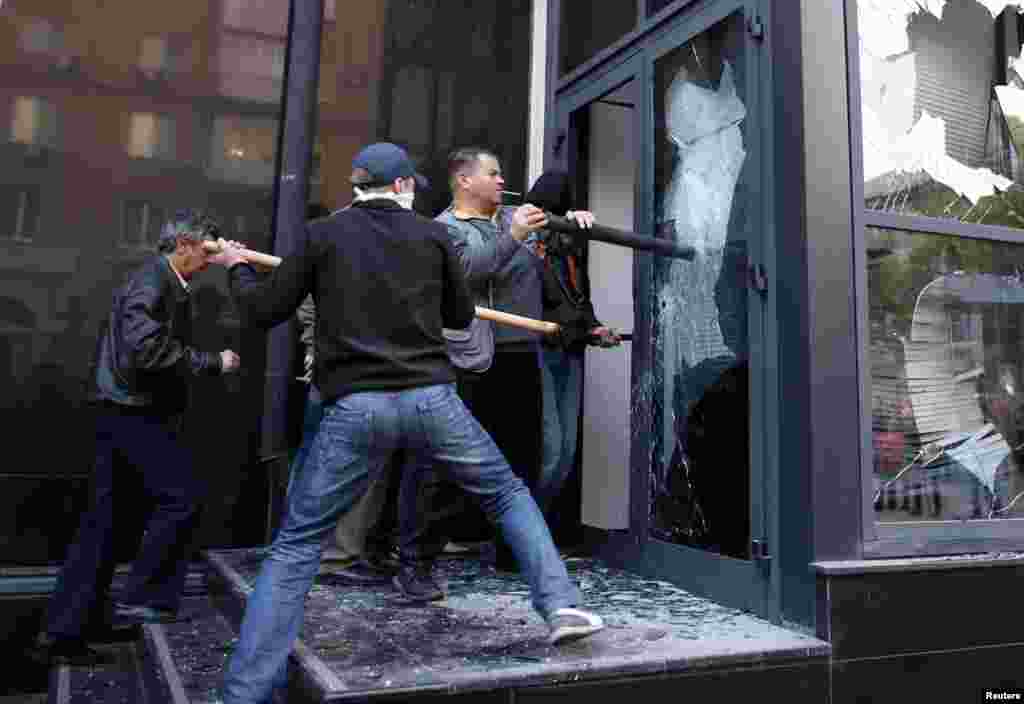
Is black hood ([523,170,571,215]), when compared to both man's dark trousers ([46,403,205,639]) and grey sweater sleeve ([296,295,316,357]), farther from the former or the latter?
man's dark trousers ([46,403,205,639])

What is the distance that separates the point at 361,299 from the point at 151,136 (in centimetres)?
245

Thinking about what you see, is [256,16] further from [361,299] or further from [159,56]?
[361,299]

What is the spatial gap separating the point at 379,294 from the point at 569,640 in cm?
124

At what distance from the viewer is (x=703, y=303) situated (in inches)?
150

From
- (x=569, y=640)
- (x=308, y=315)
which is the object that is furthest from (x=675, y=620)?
(x=308, y=315)

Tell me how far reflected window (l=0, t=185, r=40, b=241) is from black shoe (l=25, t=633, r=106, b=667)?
6.40 feet

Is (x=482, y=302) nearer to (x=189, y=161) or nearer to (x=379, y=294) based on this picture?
(x=379, y=294)

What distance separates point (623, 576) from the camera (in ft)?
13.2

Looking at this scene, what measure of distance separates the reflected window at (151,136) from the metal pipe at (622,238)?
2155 millimetres

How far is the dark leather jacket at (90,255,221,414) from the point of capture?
11.5 ft

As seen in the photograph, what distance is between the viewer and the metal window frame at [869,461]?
3.16 metres

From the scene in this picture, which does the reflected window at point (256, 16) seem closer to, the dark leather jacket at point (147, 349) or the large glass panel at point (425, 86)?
the large glass panel at point (425, 86)

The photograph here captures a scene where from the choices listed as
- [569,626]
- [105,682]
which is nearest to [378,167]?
[569,626]

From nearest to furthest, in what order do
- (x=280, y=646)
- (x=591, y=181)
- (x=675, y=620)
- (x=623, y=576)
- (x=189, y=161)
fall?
(x=280, y=646) < (x=675, y=620) < (x=623, y=576) < (x=189, y=161) < (x=591, y=181)
